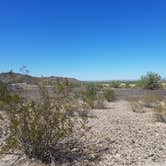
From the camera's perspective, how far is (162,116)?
55.9 feet

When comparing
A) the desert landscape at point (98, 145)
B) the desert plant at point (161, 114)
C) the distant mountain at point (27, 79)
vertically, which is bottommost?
the desert landscape at point (98, 145)

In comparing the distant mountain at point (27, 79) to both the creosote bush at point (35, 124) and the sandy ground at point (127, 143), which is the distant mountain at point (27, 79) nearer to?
the creosote bush at point (35, 124)

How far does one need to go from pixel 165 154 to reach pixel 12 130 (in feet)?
14.3

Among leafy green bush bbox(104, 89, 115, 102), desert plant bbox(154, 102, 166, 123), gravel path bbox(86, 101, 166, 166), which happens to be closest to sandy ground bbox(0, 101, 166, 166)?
gravel path bbox(86, 101, 166, 166)

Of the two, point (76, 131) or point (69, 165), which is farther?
point (76, 131)

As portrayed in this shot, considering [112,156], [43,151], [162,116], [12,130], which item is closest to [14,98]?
[12,130]

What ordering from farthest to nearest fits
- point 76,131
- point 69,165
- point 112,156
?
point 76,131 < point 112,156 < point 69,165

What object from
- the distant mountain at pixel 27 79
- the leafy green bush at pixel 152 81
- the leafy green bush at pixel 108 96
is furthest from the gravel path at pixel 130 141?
the leafy green bush at pixel 152 81

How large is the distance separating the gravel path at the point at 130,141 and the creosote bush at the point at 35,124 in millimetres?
1557

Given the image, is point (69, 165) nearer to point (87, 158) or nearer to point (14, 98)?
point (87, 158)

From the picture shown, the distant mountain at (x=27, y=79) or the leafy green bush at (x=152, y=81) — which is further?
the leafy green bush at (x=152, y=81)

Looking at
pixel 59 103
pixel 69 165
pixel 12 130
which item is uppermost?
pixel 59 103

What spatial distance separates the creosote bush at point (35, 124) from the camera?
9.48 meters

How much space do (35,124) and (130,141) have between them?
132 inches
